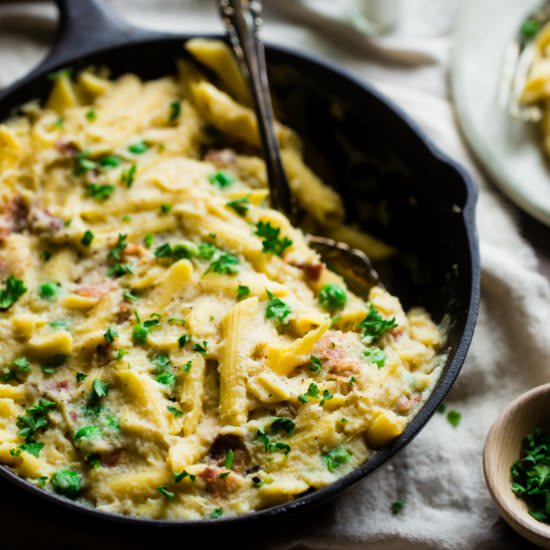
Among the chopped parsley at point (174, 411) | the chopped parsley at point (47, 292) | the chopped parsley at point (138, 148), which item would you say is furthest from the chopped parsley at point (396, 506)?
the chopped parsley at point (138, 148)

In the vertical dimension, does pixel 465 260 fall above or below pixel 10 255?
above

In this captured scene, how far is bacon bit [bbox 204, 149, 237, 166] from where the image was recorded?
3.47 m

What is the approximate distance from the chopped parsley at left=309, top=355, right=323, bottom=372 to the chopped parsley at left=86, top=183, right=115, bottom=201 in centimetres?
99

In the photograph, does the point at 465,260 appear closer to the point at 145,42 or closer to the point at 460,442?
the point at 460,442

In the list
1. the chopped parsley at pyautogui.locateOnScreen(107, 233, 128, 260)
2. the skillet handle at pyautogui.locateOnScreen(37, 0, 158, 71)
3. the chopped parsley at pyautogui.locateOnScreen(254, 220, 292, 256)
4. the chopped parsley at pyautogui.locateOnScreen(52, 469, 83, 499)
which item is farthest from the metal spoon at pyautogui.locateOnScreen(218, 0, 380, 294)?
the chopped parsley at pyautogui.locateOnScreen(52, 469, 83, 499)

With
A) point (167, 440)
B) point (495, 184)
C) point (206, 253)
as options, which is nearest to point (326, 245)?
point (206, 253)

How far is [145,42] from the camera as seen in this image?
11.8ft

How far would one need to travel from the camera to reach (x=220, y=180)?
3369 mm

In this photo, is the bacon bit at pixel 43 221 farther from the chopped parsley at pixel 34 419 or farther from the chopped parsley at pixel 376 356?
the chopped parsley at pixel 376 356

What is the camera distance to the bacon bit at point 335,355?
2850 millimetres

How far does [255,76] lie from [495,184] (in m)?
1.12

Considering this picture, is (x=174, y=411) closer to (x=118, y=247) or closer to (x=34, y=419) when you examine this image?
(x=34, y=419)

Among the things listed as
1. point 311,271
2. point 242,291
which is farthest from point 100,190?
point 311,271

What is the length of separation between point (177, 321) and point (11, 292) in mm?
577
